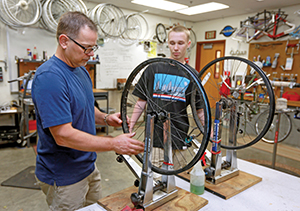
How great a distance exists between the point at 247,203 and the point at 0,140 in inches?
160

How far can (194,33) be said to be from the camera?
7.11m

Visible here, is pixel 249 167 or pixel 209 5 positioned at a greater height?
pixel 209 5

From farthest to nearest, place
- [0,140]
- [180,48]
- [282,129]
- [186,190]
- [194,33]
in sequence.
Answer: [194,33] < [282,129] < [0,140] < [180,48] < [186,190]

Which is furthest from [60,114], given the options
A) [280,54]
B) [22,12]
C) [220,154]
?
[280,54]

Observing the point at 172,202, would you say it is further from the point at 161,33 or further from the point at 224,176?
the point at 161,33

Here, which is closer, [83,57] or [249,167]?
[83,57]

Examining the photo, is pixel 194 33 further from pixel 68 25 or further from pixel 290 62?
pixel 68 25

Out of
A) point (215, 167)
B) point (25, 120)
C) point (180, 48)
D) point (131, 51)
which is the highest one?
point (131, 51)

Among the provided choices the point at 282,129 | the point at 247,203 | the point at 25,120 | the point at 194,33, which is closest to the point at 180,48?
the point at 247,203

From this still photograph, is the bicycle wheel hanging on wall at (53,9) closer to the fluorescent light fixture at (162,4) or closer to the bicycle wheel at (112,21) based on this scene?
the bicycle wheel at (112,21)

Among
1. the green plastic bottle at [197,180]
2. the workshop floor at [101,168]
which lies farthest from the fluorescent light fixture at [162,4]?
the green plastic bottle at [197,180]

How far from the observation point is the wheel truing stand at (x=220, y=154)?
4.39 ft

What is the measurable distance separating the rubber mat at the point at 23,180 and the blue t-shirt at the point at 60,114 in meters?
1.81

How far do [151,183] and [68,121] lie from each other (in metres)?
0.47
